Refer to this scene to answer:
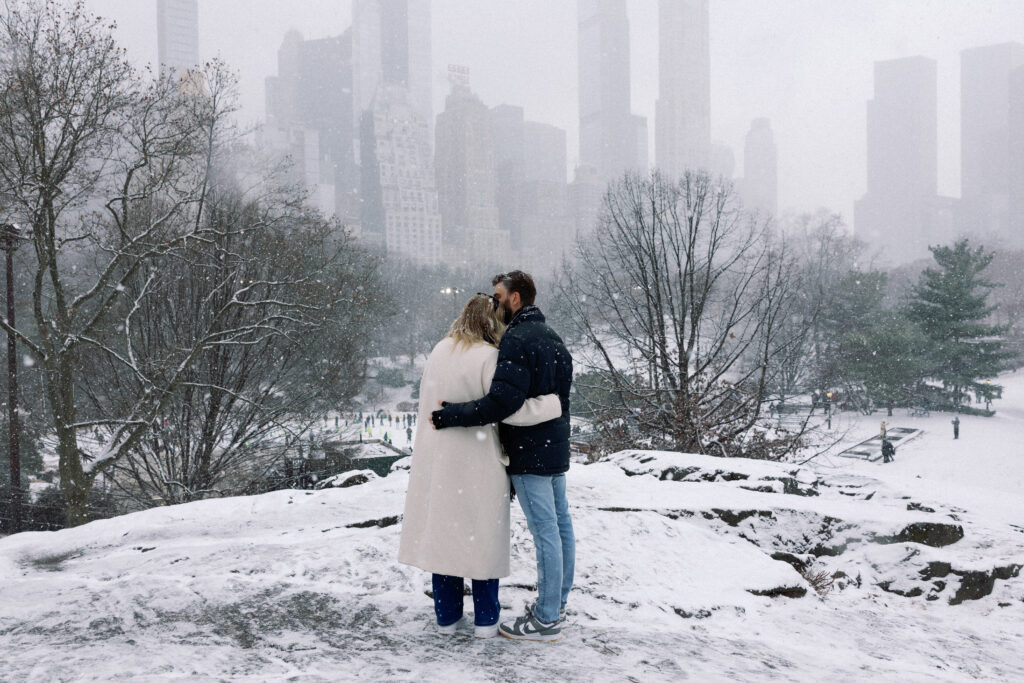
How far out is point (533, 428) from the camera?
2.90m

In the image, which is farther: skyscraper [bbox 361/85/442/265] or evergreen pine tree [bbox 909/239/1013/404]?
skyscraper [bbox 361/85/442/265]

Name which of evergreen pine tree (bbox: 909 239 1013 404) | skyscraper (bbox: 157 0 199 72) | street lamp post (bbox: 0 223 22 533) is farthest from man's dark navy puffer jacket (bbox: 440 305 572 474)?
skyscraper (bbox: 157 0 199 72)

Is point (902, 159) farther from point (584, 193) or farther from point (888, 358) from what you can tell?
point (888, 358)

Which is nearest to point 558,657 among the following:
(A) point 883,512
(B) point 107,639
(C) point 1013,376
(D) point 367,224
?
(B) point 107,639

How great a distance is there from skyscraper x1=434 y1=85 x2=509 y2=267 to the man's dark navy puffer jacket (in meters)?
141

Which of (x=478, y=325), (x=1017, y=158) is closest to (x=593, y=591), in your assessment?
(x=478, y=325)

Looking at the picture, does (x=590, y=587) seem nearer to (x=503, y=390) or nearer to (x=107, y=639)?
(x=503, y=390)

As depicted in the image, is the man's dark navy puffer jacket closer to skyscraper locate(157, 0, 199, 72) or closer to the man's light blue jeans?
the man's light blue jeans

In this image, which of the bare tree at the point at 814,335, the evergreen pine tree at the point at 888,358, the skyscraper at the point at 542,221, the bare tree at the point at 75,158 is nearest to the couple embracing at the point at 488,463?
the bare tree at the point at 75,158

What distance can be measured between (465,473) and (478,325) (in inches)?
26.9

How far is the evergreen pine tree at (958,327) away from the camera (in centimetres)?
3594

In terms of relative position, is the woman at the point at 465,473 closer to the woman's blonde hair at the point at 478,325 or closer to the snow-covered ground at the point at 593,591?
the woman's blonde hair at the point at 478,325

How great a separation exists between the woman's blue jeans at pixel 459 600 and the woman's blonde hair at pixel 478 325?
1.10 metres

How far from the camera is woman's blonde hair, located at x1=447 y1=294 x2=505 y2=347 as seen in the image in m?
2.96
